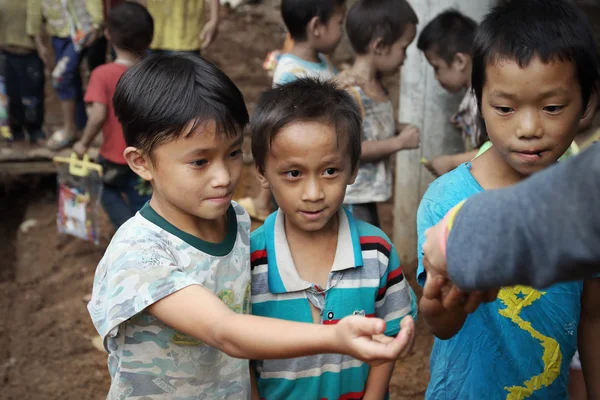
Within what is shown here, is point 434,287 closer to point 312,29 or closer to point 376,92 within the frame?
point 376,92

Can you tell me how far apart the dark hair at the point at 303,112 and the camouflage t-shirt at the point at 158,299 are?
318mm

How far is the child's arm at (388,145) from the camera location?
3.39 metres

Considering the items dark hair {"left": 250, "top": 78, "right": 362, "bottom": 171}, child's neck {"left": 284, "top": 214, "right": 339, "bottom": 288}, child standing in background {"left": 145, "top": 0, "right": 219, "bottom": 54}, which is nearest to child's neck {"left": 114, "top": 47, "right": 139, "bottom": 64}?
child standing in background {"left": 145, "top": 0, "right": 219, "bottom": 54}

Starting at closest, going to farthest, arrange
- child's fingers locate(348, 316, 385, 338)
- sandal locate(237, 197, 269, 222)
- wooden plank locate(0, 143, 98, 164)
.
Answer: child's fingers locate(348, 316, 385, 338)
sandal locate(237, 197, 269, 222)
wooden plank locate(0, 143, 98, 164)

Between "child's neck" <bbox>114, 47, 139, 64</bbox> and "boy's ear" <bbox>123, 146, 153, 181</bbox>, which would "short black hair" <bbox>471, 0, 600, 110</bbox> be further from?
"child's neck" <bbox>114, 47, 139, 64</bbox>

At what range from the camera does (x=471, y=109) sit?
3.46m

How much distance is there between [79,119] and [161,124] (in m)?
5.00

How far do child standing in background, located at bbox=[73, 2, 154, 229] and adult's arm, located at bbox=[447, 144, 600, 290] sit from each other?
341 centimetres

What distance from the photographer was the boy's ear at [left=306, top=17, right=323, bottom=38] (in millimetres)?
3680

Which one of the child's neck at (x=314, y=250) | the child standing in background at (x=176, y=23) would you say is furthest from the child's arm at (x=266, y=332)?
the child standing in background at (x=176, y=23)

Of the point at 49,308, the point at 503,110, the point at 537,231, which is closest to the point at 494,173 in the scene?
the point at 503,110

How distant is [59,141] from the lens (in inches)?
234

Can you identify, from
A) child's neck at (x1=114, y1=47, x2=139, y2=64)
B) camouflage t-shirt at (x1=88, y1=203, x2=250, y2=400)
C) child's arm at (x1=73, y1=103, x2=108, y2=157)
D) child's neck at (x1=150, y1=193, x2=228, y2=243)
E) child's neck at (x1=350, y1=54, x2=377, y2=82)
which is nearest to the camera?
camouflage t-shirt at (x1=88, y1=203, x2=250, y2=400)

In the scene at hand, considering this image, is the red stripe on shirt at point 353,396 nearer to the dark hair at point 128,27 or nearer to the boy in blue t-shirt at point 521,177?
the boy in blue t-shirt at point 521,177
